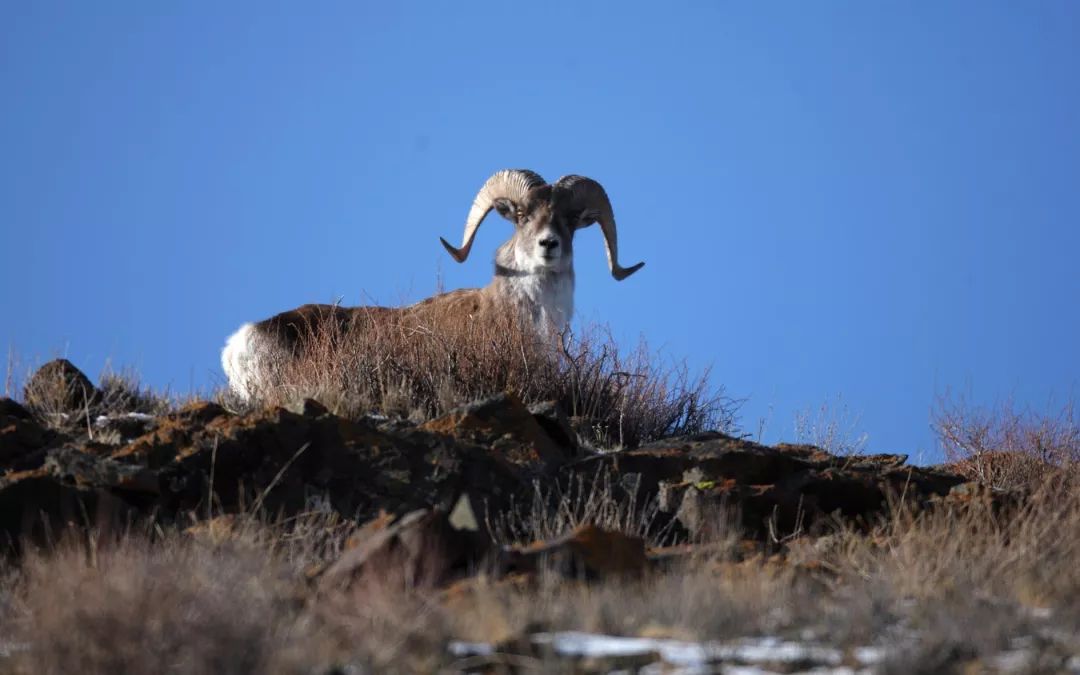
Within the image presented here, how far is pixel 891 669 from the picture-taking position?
446cm

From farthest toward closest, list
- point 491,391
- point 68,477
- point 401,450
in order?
point 491,391
point 401,450
point 68,477

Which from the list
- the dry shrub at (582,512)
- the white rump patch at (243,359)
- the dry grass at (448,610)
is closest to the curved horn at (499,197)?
the white rump patch at (243,359)

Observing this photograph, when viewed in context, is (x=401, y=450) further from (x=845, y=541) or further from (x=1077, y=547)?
(x=1077, y=547)

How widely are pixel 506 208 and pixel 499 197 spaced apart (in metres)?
0.17

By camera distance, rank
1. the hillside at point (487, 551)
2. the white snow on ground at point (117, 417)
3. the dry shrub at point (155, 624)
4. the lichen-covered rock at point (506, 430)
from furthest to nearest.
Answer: the white snow on ground at point (117, 417)
the lichen-covered rock at point (506, 430)
the hillside at point (487, 551)
the dry shrub at point (155, 624)

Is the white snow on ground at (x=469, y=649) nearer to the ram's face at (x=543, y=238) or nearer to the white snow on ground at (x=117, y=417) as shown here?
the white snow on ground at (x=117, y=417)

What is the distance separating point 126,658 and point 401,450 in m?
3.37

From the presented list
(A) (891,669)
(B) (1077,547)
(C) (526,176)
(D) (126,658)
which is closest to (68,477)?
(D) (126,658)

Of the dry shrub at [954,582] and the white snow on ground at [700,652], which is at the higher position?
the dry shrub at [954,582]

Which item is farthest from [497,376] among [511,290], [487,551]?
[487,551]

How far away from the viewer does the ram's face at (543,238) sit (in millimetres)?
13648

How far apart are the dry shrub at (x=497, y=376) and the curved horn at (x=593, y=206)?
2355mm

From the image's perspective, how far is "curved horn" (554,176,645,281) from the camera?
14.3 metres

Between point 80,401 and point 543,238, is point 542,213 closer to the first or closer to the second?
point 543,238
